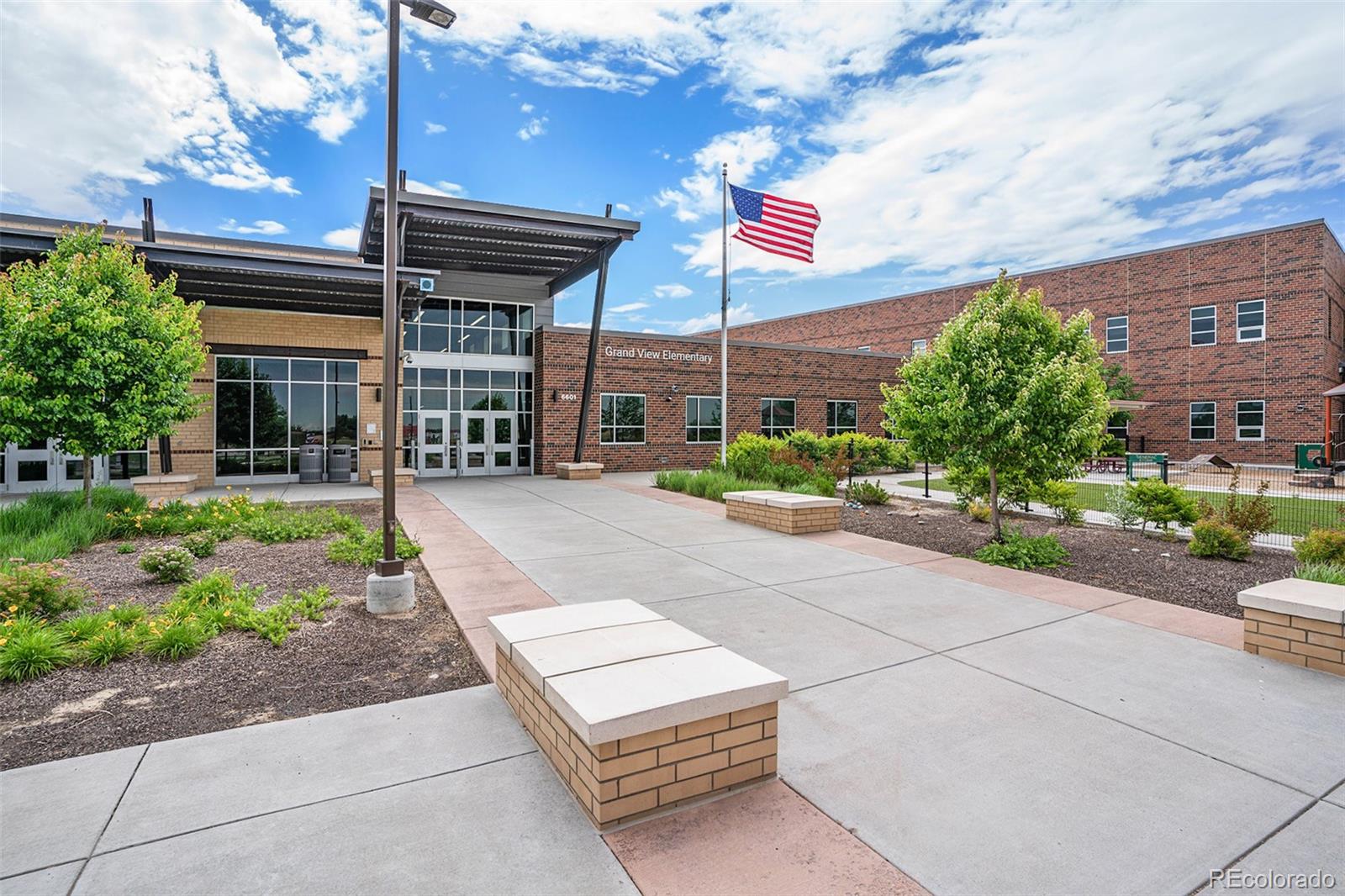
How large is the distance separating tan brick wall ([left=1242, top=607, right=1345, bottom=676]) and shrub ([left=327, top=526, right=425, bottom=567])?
8157 millimetres

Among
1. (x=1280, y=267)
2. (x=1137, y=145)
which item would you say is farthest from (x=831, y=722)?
(x=1280, y=267)

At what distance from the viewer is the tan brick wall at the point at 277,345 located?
61.1 ft

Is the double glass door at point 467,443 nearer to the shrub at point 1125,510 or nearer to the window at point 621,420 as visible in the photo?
the window at point 621,420

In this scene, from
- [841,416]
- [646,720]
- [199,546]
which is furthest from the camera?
[841,416]

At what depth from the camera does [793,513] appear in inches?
403

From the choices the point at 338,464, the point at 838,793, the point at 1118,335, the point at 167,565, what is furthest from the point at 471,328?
the point at 1118,335

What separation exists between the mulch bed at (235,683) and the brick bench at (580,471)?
1391 cm

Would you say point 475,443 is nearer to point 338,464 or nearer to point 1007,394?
point 338,464

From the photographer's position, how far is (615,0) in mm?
10695

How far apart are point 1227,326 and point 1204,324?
895mm

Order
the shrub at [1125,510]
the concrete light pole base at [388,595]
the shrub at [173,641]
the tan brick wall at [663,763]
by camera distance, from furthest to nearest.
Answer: the shrub at [1125,510]
the concrete light pole base at [388,595]
the shrub at [173,641]
the tan brick wall at [663,763]

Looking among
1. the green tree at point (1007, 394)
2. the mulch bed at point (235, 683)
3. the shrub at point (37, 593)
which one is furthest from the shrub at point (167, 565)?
the green tree at point (1007, 394)

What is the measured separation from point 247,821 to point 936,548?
8.59 meters

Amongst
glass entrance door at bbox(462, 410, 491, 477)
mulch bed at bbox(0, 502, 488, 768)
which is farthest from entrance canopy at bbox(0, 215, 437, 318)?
mulch bed at bbox(0, 502, 488, 768)
